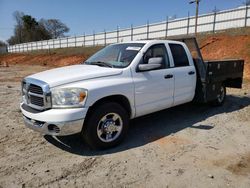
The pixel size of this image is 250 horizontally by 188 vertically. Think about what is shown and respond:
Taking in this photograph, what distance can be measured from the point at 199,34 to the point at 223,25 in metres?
2.38

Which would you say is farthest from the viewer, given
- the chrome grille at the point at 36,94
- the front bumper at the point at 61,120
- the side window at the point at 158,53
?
the side window at the point at 158,53

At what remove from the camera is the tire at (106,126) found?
13.3 feet

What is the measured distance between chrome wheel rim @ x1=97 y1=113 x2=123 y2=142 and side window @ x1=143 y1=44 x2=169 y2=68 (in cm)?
130

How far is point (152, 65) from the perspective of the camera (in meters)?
4.73

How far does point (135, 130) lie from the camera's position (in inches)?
211

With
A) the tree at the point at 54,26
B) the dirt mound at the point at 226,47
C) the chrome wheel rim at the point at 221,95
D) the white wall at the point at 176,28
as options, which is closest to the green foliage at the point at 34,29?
the tree at the point at 54,26

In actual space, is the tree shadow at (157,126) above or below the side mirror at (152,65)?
below

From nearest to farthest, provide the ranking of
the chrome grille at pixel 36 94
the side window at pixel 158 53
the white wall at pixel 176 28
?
the chrome grille at pixel 36 94 → the side window at pixel 158 53 → the white wall at pixel 176 28

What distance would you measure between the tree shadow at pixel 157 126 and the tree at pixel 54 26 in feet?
286

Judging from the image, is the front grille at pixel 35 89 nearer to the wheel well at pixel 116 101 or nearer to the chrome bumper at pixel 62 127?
the chrome bumper at pixel 62 127

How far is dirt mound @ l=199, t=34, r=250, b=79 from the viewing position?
17375 millimetres

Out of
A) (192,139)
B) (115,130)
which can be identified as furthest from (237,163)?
(115,130)

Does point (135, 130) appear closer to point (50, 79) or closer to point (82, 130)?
point (82, 130)

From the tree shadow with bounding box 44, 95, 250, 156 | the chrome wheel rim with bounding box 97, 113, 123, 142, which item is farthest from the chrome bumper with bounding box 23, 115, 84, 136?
the tree shadow with bounding box 44, 95, 250, 156
